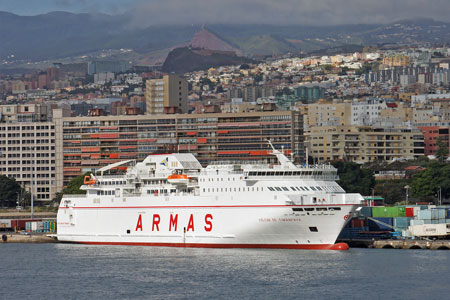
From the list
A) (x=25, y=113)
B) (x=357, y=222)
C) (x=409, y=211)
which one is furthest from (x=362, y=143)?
(x=357, y=222)

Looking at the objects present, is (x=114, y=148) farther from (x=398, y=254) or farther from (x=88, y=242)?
(x=398, y=254)

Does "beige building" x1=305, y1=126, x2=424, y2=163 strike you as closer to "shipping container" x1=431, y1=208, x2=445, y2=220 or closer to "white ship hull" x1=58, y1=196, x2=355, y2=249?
"shipping container" x1=431, y1=208, x2=445, y2=220

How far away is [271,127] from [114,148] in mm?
21223

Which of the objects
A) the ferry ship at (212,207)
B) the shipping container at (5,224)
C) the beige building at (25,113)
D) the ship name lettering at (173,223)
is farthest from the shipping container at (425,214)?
the beige building at (25,113)

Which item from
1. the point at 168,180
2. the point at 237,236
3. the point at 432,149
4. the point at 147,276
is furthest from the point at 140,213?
the point at 432,149

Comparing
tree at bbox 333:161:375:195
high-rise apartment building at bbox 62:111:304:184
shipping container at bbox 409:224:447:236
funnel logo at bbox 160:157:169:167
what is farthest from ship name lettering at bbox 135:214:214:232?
high-rise apartment building at bbox 62:111:304:184

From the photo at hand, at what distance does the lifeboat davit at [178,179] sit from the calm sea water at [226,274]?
5.64 m

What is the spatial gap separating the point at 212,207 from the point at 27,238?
21.3 meters

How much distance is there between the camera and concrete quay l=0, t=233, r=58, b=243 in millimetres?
89250

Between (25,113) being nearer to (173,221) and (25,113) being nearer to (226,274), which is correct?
(173,221)

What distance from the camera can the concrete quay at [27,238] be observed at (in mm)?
89250

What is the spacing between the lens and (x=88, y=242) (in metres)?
84.3

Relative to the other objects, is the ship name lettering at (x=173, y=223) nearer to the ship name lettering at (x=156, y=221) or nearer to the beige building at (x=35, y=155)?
the ship name lettering at (x=156, y=221)

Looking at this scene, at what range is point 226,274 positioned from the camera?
62.5 meters
